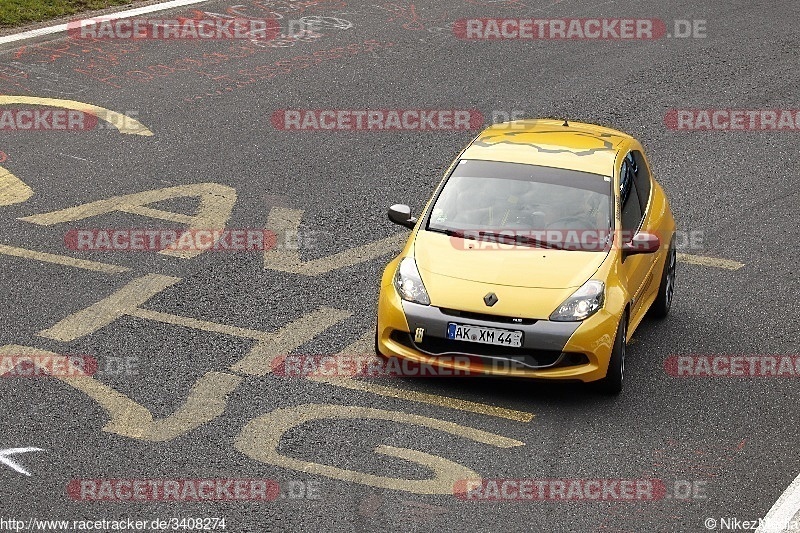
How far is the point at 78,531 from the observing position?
777 cm

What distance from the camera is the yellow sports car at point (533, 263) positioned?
9.66 metres

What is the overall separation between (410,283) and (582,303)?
1258 mm

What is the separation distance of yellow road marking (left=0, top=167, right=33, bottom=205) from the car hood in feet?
16.2

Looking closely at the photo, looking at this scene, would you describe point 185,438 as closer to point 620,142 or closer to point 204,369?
point 204,369

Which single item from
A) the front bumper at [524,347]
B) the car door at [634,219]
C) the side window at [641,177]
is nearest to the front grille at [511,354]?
the front bumper at [524,347]

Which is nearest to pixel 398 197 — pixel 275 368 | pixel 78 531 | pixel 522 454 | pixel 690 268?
pixel 690 268

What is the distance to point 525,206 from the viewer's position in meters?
10.7

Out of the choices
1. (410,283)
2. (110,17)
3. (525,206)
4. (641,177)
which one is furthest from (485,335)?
(110,17)

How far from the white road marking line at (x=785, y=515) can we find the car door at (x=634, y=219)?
88.6 inches

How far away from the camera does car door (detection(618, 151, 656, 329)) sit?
10516 millimetres

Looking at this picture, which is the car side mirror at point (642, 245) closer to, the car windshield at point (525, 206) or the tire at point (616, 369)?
the car windshield at point (525, 206)

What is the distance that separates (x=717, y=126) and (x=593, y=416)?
8623mm

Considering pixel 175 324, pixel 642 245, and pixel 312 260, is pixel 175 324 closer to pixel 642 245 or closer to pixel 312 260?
pixel 312 260

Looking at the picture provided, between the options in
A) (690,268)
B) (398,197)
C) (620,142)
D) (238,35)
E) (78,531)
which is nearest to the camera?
(78,531)
